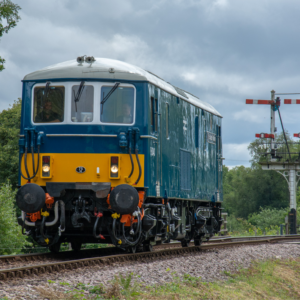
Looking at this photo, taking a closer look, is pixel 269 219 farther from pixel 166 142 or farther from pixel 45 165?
pixel 45 165

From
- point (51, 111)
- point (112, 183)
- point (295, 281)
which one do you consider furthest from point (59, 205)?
point (295, 281)

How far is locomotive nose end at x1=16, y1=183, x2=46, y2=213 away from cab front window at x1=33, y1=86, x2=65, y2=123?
153 cm

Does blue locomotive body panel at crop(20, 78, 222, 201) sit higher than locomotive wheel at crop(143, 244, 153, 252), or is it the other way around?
blue locomotive body panel at crop(20, 78, 222, 201)

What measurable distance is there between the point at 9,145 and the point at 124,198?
29.1 metres

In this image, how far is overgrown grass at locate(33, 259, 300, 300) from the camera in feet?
22.9

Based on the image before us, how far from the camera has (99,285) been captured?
7473 millimetres

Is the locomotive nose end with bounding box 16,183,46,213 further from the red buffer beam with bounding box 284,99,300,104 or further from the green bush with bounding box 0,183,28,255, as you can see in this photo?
the red buffer beam with bounding box 284,99,300,104

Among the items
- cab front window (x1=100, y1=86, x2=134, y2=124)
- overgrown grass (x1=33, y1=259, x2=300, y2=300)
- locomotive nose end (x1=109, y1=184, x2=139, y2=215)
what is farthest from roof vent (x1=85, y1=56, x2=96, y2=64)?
overgrown grass (x1=33, y1=259, x2=300, y2=300)

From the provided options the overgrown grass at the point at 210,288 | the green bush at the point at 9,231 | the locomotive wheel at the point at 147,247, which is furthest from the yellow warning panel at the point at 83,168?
the green bush at the point at 9,231

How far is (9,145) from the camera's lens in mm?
37625

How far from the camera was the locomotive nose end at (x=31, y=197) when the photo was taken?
33.5 feet

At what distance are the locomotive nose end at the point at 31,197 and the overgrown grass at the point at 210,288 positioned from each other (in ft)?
8.93

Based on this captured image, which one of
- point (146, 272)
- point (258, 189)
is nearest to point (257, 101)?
point (146, 272)

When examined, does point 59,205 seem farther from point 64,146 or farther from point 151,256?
point 151,256
